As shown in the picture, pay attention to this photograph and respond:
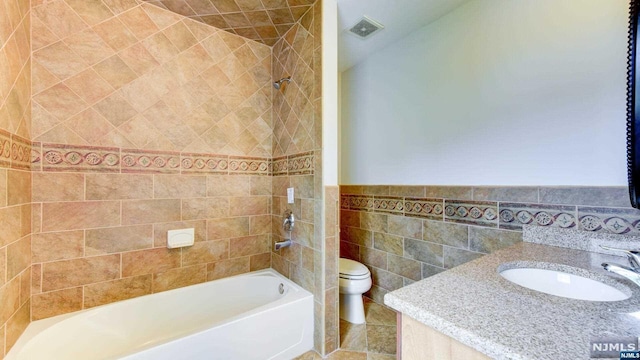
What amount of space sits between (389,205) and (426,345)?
5.20ft

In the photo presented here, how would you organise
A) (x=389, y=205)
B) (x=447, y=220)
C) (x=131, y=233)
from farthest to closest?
1. (x=389, y=205)
2. (x=447, y=220)
3. (x=131, y=233)

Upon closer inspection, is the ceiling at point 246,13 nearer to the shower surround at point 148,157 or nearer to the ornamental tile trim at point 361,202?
the shower surround at point 148,157

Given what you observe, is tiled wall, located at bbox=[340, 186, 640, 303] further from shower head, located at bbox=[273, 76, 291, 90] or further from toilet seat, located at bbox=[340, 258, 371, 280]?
shower head, located at bbox=[273, 76, 291, 90]

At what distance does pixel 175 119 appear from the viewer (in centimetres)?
175

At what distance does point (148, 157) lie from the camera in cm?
166

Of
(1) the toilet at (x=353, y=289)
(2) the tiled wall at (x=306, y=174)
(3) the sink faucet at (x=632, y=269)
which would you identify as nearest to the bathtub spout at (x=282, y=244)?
(2) the tiled wall at (x=306, y=174)

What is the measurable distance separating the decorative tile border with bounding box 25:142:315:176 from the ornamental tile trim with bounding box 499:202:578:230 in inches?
49.7

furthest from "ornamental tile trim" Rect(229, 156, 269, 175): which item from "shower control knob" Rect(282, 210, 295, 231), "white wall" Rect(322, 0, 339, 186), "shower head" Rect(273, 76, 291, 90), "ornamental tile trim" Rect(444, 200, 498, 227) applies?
"ornamental tile trim" Rect(444, 200, 498, 227)

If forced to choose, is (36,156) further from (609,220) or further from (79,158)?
(609,220)

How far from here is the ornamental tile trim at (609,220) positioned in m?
1.06

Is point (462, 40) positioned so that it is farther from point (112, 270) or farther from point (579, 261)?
point (112, 270)

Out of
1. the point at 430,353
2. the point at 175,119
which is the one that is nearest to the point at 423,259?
the point at 430,353

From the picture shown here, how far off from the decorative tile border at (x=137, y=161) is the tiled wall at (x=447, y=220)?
888 mm

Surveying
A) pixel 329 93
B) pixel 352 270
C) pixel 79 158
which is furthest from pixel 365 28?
pixel 79 158
